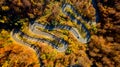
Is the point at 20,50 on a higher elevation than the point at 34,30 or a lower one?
lower

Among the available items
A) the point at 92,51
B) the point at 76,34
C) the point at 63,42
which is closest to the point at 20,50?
the point at 63,42

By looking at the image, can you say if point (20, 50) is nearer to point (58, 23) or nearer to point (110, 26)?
point (58, 23)

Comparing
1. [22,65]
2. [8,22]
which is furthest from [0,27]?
[22,65]

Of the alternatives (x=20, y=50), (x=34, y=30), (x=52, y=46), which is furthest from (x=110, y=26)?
(x=20, y=50)

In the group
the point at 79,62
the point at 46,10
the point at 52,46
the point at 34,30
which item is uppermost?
the point at 46,10

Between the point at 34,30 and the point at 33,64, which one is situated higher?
the point at 34,30

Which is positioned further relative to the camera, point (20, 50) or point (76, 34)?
point (76, 34)

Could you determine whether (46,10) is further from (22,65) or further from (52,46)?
(22,65)
